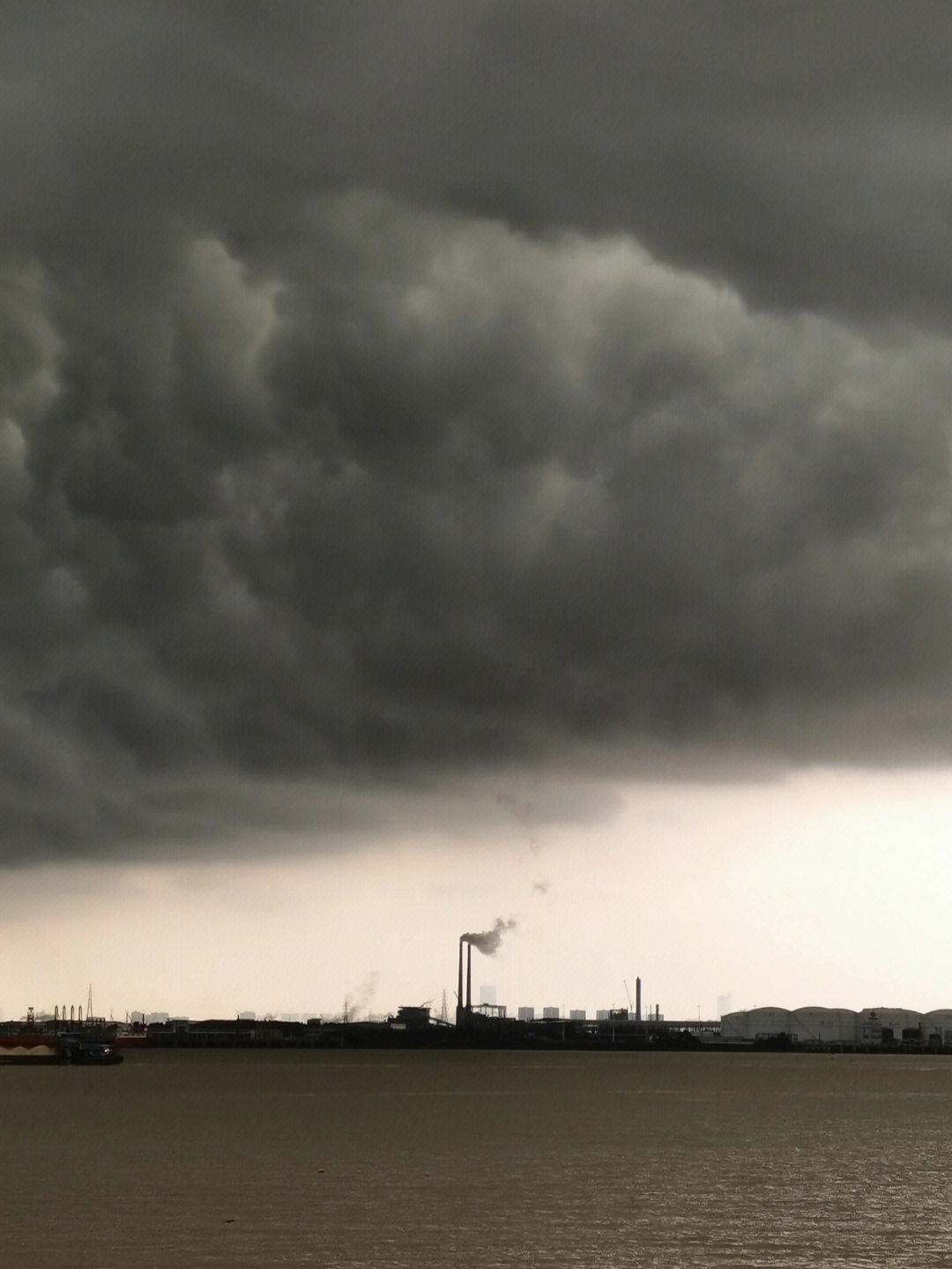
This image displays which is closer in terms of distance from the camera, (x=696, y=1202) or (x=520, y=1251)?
(x=520, y=1251)

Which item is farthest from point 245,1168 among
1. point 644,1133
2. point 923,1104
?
point 923,1104

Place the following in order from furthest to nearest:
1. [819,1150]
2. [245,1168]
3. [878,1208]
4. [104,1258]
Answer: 1. [819,1150]
2. [245,1168]
3. [878,1208]
4. [104,1258]

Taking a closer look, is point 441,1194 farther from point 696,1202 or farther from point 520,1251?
point 520,1251

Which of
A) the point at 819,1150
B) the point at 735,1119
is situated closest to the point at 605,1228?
the point at 819,1150

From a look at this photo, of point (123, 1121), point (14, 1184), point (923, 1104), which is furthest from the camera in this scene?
point (923, 1104)

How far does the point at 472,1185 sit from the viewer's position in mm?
56375

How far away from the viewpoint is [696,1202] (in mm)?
51125

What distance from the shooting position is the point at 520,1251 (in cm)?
4069

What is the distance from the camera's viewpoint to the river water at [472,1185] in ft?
134

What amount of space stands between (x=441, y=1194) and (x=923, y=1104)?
8223 cm

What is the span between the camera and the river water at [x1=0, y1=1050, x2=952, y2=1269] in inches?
1613

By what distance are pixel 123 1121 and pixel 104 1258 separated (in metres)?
58.5

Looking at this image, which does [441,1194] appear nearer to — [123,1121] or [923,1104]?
[123,1121]

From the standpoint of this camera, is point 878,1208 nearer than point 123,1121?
Yes
